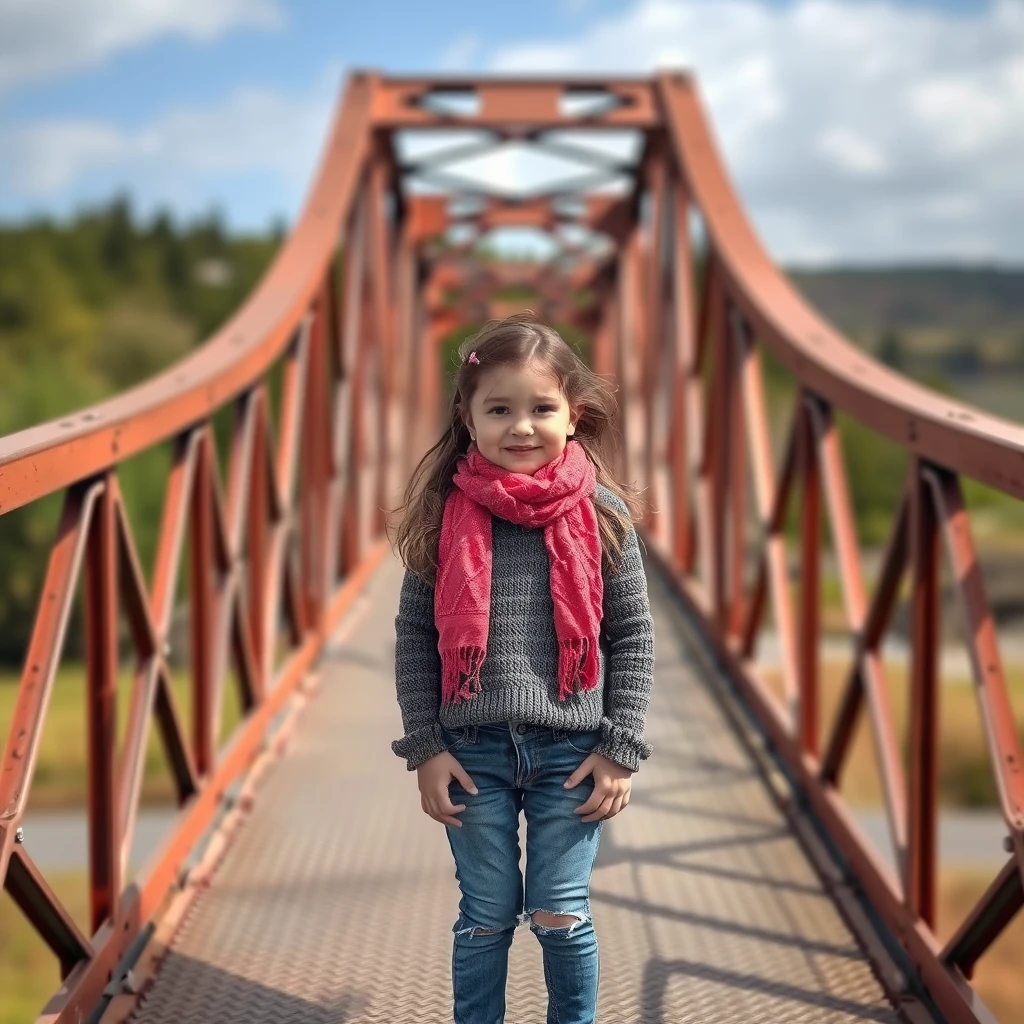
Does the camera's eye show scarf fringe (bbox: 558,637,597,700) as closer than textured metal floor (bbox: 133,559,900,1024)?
Yes

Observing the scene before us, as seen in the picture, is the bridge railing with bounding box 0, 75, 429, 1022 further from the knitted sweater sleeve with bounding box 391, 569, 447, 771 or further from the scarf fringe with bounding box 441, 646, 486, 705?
the scarf fringe with bounding box 441, 646, 486, 705

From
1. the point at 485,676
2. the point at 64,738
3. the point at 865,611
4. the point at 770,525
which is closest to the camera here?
the point at 485,676

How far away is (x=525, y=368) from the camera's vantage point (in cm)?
197

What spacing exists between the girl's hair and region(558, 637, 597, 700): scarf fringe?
132 mm

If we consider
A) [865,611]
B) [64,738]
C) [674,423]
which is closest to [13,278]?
[64,738]

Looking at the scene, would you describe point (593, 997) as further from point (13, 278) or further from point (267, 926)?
point (13, 278)

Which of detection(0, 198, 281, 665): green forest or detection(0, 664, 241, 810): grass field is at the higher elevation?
detection(0, 198, 281, 665): green forest

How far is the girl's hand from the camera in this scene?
194 cm

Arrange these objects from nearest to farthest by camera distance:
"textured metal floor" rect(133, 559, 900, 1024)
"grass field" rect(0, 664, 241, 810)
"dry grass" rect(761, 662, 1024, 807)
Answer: "textured metal floor" rect(133, 559, 900, 1024), "dry grass" rect(761, 662, 1024, 807), "grass field" rect(0, 664, 241, 810)

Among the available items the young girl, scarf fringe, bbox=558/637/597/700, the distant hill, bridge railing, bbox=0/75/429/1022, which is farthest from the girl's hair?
the distant hill

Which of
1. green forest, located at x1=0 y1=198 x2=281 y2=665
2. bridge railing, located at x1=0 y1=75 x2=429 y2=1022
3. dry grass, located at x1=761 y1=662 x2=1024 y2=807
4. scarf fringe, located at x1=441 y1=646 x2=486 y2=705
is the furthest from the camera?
green forest, located at x1=0 y1=198 x2=281 y2=665

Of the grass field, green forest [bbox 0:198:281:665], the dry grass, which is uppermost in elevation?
green forest [bbox 0:198:281:665]

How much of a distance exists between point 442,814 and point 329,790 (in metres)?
1.71

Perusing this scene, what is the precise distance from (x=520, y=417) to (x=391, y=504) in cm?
653
